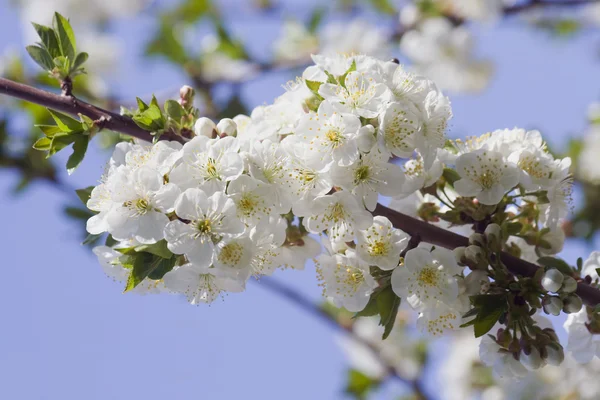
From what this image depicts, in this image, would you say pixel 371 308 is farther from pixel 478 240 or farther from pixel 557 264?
pixel 557 264

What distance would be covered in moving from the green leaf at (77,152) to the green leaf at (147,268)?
314 millimetres

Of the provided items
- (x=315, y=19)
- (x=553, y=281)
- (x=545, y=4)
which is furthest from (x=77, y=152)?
(x=315, y=19)

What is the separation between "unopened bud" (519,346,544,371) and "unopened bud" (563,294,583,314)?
0.14 m

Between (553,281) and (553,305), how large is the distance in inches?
2.5

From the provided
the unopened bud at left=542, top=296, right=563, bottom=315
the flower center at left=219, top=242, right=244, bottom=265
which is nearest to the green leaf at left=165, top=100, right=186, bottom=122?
the flower center at left=219, top=242, right=244, bottom=265

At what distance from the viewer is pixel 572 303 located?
1.62m

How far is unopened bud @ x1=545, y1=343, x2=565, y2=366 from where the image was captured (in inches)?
65.6

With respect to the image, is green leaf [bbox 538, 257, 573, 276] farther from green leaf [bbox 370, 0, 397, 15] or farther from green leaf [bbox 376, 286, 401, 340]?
green leaf [bbox 370, 0, 397, 15]

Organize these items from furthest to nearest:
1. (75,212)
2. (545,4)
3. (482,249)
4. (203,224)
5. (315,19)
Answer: (315,19), (545,4), (75,212), (482,249), (203,224)

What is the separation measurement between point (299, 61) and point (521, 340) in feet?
10.0

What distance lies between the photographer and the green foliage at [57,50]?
5.99 ft

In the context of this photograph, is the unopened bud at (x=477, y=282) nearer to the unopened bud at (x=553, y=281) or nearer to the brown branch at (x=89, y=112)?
the unopened bud at (x=553, y=281)

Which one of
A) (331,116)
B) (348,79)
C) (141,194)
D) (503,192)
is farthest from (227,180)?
(503,192)

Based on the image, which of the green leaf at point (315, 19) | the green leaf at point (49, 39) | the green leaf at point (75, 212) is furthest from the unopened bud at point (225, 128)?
the green leaf at point (315, 19)
